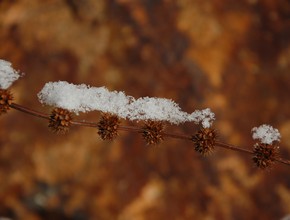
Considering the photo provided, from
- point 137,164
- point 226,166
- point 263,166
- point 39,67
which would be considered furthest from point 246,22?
point 263,166

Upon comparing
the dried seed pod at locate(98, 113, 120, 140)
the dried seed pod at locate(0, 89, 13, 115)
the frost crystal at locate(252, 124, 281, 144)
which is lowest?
the dried seed pod at locate(0, 89, 13, 115)

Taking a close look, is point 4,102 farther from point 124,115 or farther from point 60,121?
point 124,115

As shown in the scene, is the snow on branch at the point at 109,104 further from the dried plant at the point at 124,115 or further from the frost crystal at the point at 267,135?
the frost crystal at the point at 267,135

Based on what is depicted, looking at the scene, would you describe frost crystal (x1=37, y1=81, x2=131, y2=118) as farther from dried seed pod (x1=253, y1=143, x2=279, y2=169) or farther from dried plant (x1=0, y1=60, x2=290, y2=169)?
dried seed pod (x1=253, y1=143, x2=279, y2=169)

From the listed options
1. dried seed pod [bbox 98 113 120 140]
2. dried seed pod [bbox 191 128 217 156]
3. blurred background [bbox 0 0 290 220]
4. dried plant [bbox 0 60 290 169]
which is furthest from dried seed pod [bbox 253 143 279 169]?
blurred background [bbox 0 0 290 220]

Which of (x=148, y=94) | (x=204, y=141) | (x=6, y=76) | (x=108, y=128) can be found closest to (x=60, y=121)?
(x=108, y=128)

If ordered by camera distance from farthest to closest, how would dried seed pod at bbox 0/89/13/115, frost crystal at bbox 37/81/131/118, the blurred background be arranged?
the blurred background
frost crystal at bbox 37/81/131/118
dried seed pod at bbox 0/89/13/115

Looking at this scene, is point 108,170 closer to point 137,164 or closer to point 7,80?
point 137,164
